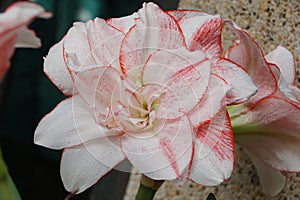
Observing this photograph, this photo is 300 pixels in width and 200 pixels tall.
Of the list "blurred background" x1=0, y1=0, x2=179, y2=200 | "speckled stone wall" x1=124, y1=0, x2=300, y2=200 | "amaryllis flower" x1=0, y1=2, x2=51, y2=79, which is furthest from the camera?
"blurred background" x1=0, y1=0, x2=179, y2=200

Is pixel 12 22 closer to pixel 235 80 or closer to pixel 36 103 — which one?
pixel 235 80

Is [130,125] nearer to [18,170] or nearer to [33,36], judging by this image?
[33,36]

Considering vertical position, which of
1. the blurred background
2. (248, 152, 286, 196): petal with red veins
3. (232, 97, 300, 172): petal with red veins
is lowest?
the blurred background

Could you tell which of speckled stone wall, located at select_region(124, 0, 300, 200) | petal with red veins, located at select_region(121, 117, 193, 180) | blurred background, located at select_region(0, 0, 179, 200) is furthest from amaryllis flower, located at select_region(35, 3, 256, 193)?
blurred background, located at select_region(0, 0, 179, 200)

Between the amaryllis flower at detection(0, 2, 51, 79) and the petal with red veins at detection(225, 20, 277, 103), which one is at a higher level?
the amaryllis flower at detection(0, 2, 51, 79)

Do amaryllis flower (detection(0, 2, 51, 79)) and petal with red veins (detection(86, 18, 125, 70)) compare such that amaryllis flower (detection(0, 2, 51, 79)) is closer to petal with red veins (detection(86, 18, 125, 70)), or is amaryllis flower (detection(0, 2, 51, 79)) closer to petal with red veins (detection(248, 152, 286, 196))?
petal with red veins (detection(86, 18, 125, 70))

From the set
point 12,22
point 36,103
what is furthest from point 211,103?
point 36,103

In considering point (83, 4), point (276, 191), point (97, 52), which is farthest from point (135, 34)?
point (83, 4)
